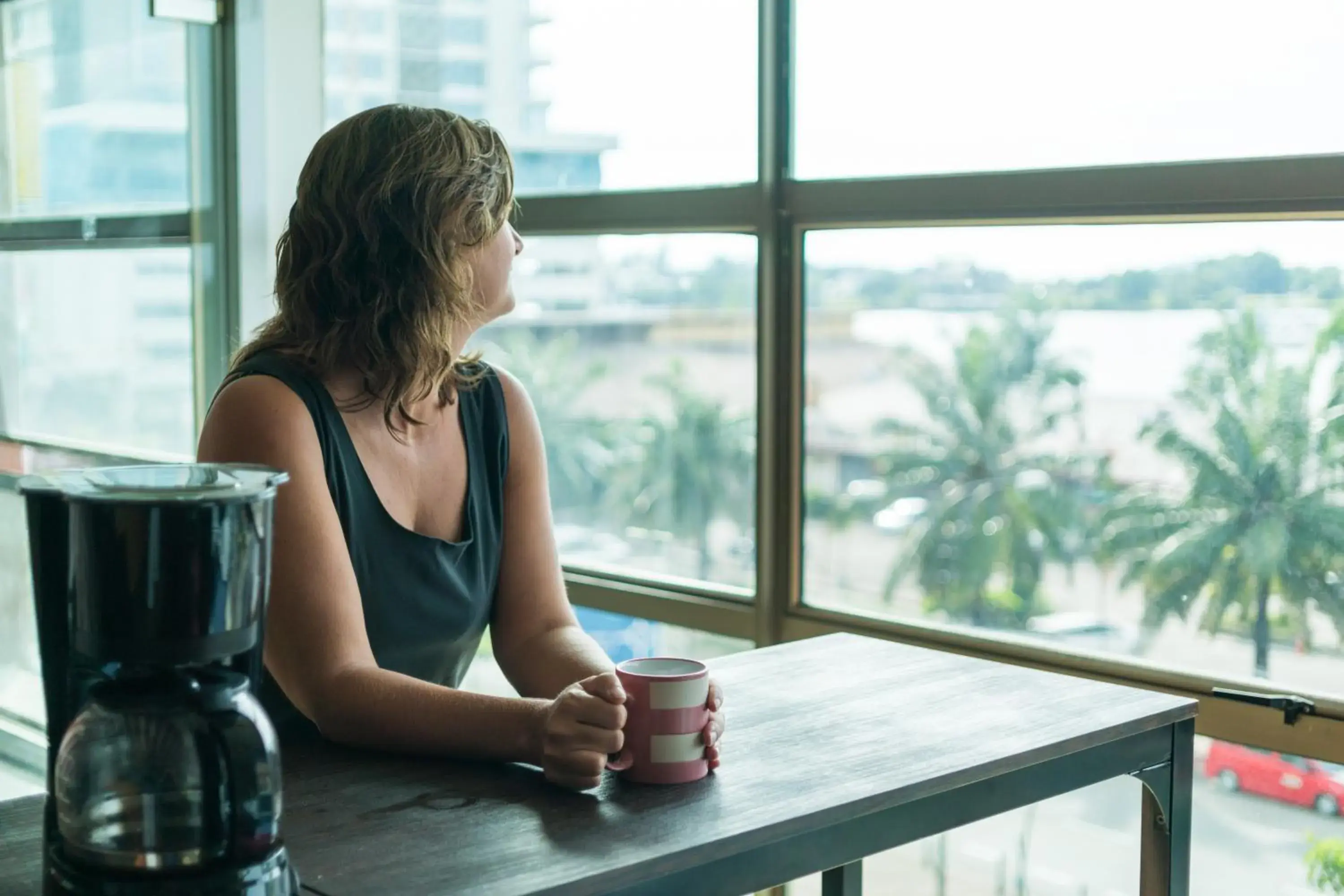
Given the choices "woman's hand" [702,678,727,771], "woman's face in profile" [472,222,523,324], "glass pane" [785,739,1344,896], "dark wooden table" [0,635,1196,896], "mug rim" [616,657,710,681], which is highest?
"woman's face in profile" [472,222,523,324]

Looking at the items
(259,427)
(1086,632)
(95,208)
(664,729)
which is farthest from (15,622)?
(664,729)

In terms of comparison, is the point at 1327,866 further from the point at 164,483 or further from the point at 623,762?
the point at 164,483

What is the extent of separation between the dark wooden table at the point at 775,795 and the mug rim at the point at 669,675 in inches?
3.7

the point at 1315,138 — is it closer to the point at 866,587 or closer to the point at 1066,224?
the point at 1066,224

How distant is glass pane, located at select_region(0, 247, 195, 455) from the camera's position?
3172 millimetres

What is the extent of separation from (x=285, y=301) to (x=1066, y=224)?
1.17 meters

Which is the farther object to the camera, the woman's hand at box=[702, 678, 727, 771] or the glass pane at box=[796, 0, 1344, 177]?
the glass pane at box=[796, 0, 1344, 177]

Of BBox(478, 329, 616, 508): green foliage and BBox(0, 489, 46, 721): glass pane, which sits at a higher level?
BBox(478, 329, 616, 508): green foliage

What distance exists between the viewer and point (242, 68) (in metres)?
3.36

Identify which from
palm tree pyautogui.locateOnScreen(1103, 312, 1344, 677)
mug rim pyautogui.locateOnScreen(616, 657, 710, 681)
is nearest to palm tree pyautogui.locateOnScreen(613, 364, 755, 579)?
palm tree pyautogui.locateOnScreen(1103, 312, 1344, 677)

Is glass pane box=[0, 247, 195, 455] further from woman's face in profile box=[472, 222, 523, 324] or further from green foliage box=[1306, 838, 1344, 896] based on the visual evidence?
green foliage box=[1306, 838, 1344, 896]

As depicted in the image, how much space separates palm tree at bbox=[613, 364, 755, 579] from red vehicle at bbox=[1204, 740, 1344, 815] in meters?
0.93

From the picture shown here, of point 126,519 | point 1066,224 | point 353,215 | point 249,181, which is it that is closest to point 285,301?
point 353,215

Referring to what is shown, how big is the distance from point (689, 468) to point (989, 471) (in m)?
0.67
